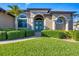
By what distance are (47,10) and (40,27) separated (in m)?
1.36

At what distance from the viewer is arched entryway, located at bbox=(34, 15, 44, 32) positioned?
11.5 metres

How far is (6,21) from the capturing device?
12.4 metres

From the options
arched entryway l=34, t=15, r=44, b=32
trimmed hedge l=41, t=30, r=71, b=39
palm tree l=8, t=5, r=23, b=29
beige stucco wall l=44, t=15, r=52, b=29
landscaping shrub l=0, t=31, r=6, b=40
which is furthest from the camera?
trimmed hedge l=41, t=30, r=71, b=39

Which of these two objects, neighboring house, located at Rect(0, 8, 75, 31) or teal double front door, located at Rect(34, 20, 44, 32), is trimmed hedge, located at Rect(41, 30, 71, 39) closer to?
neighboring house, located at Rect(0, 8, 75, 31)

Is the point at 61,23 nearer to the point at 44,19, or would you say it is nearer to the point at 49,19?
the point at 49,19

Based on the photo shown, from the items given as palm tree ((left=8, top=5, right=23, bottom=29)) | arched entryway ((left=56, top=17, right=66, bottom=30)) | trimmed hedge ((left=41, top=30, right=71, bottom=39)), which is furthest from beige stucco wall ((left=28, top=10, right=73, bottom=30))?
palm tree ((left=8, top=5, right=23, bottom=29))

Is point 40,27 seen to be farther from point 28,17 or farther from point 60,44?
point 60,44

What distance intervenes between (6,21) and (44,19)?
8.35 ft

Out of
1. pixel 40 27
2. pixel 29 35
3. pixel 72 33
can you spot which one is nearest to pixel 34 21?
pixel 40 27

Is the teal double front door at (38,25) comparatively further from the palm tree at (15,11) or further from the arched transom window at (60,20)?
the palm tree at (15,11)

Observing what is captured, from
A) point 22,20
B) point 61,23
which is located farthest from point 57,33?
point 22,20

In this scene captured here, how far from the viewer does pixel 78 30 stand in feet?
38.3

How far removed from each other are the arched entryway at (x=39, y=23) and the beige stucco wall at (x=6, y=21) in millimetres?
1377

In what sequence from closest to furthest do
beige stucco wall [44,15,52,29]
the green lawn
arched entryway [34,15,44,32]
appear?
the green lawn, beige stucco wall [44,15,52,29], arched entryway [34,15,44,32]
